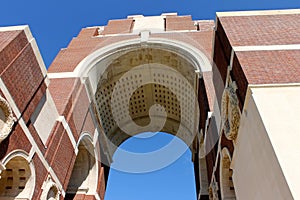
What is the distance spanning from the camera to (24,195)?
30.8 ft

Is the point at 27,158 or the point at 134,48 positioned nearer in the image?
the point at 27,158

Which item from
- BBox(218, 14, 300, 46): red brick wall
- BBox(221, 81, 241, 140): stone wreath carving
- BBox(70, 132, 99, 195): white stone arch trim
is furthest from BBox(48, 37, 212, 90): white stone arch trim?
BBox(221, 81, 241, 140): stone wreath carving

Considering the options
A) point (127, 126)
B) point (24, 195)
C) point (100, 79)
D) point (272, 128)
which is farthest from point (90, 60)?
point (272, 128)

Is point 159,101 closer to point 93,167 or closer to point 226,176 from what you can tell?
point 93,167

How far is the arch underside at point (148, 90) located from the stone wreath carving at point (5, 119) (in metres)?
7.07

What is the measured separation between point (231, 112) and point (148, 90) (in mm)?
10179

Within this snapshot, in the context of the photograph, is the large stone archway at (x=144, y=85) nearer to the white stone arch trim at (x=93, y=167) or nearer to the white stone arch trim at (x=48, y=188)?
the white stone arch trim at (x=93, y=167)

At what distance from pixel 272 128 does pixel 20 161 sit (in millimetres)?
7084

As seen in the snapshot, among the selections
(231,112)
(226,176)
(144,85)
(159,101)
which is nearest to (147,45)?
(144,85)

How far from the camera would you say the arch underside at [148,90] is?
16.8 m

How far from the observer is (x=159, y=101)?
752 inches

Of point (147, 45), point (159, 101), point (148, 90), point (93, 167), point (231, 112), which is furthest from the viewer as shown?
point (159, 101)

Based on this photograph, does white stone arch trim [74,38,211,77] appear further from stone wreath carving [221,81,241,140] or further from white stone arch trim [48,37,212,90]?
stone wreath carving [221,81,241,140]

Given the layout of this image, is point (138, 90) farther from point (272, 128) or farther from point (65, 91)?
point (272, 128)
